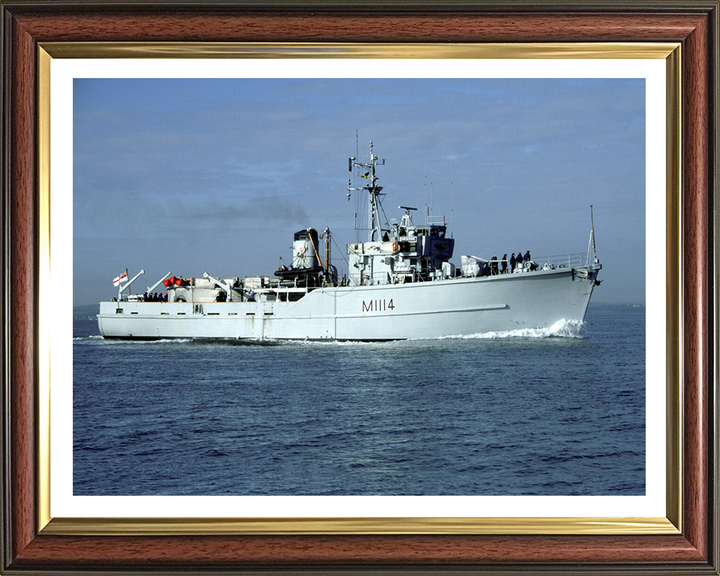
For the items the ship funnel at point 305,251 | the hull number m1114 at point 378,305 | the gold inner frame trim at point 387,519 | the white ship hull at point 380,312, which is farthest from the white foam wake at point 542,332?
the gold inner frame trim at point 387,519

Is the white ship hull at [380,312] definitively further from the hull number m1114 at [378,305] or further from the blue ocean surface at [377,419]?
the blue ocean surface at [377,419]

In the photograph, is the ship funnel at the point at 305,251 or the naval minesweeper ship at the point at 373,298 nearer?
the naval minesweeper ship at the point at 373,298

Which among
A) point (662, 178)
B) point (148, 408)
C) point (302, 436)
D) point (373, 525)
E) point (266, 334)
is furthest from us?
point (266, 334)

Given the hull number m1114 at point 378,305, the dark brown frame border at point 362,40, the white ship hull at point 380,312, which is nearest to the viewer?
the dark brown frame border at point 362,40

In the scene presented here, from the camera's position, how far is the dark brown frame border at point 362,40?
3.47m

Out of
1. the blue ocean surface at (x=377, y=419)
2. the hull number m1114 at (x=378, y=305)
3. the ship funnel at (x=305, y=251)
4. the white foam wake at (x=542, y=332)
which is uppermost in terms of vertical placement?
the ship funnel at (x=305, y=251)

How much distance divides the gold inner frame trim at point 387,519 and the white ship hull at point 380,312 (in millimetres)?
14433

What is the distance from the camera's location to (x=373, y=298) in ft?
72.1

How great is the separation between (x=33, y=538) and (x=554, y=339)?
16.3m

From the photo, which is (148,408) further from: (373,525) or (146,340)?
(146,340)

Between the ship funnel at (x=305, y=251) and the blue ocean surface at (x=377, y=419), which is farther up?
the ship funnel at (x=305, y=251)

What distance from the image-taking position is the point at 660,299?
373 cm

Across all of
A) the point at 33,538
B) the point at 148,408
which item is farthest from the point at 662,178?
the point at 148,408

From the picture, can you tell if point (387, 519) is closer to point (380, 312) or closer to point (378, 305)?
point (380, 312)
